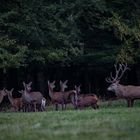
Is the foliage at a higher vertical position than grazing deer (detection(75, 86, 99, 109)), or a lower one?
higher

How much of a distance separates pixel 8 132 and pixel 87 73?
25660 mm

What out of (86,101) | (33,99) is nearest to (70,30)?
(33,99)

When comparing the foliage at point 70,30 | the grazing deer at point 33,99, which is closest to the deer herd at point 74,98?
the grazing deer at point 33,99

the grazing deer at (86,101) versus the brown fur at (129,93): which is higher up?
the brown fur at (129,93)

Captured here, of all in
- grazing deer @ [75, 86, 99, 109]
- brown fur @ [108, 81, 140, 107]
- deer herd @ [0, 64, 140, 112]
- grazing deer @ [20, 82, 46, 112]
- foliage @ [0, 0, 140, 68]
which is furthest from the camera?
foliage @ [0, 0, 140, 68]

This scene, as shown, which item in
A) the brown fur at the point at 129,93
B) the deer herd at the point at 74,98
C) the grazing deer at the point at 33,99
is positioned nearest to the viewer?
the brown fur at the point at 129,93

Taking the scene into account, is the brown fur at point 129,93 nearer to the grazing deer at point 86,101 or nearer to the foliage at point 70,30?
the grazing deer at point 86,101

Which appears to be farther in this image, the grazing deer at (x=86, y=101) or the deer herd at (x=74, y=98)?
the grazing deer at (x=86, y=101)

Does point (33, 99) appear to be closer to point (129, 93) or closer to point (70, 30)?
point (129, 93)

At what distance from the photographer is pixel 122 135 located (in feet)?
33.7

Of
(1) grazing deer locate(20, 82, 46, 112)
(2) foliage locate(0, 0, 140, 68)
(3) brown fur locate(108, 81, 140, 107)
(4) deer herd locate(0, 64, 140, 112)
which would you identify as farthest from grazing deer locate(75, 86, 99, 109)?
(2) foliage locate(0, 0, 140, 68)

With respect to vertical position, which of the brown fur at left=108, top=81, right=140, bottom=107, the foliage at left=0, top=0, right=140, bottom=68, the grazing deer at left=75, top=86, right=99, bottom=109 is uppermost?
the foliage at left=0, top=0, right=140, bottom=68

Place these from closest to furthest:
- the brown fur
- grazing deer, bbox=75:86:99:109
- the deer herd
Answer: the brown fur
the deer herd
grazing deer, bbox=75:86:99:109

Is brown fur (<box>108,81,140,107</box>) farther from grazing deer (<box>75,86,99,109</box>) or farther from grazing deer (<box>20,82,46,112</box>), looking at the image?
grazing deer (<box>20,82,46,112</box>)
